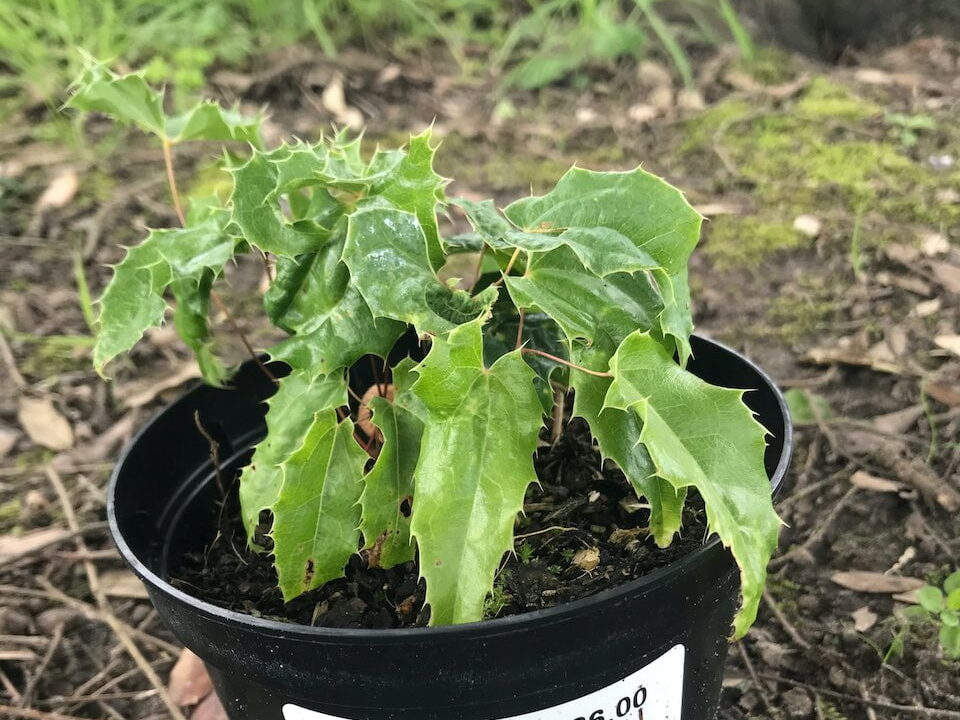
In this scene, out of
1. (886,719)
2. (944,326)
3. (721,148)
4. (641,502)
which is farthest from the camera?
(721,148)

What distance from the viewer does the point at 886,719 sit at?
1.22 m

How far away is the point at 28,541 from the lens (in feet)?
5.26

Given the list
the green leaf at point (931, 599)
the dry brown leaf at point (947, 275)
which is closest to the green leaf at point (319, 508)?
the green leaf at point (931, 599)

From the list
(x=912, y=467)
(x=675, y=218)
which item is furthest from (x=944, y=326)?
(x=675, y=218)

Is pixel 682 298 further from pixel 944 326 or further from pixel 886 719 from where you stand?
pixel 944 326

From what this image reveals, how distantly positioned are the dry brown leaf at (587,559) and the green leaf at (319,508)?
26cm

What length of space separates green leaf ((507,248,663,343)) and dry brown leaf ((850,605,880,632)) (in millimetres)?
774

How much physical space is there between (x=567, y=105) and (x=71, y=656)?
2.23 meters

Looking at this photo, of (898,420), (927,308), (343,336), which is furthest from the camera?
(927,308)

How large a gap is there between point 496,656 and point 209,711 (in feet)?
2.46

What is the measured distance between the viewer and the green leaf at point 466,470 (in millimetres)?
791

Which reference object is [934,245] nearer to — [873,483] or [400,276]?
[873,483]

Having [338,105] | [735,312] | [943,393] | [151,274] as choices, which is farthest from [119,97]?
[338,105]

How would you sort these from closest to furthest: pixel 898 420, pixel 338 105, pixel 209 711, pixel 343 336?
pixel 343 336, pixel 209 711, pixel 898 420, pixel 338 105
